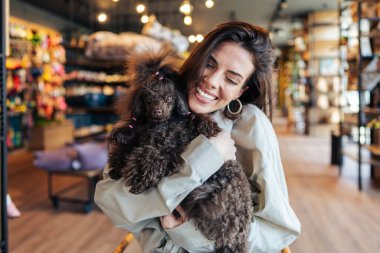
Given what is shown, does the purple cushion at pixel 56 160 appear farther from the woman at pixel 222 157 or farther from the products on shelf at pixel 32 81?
the products on shelf at pixel 32 81

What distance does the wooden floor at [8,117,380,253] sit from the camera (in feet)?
9.10

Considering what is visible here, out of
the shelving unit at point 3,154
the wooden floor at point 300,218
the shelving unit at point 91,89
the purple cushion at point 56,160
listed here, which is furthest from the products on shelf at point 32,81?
the shelving unit at point 3,154

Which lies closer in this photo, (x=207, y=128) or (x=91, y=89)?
(x=207, y=128)

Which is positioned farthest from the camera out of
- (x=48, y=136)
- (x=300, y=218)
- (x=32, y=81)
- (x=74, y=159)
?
(x=48, y=136)

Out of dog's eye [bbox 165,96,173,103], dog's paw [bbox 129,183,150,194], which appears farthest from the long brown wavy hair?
dog's paw [bbox 129,183,150,194]

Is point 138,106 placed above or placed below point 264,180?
above

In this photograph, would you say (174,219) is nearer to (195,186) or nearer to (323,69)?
(195,186)

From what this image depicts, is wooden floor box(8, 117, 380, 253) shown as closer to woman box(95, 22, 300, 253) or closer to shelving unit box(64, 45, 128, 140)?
shelving unit box(64, 45, 128, 140)

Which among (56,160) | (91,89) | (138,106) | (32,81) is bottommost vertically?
(56,160)

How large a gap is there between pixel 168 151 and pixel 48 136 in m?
7.21

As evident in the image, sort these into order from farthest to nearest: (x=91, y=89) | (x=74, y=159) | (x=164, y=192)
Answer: (x=91, y=89) < (x=74, y=159) < (x=164, y=192)

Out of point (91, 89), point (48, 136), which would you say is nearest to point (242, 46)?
point (91, 89)

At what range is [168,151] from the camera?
3.21 ft

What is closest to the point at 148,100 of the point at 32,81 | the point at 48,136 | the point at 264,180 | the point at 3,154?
the point at 264,180
